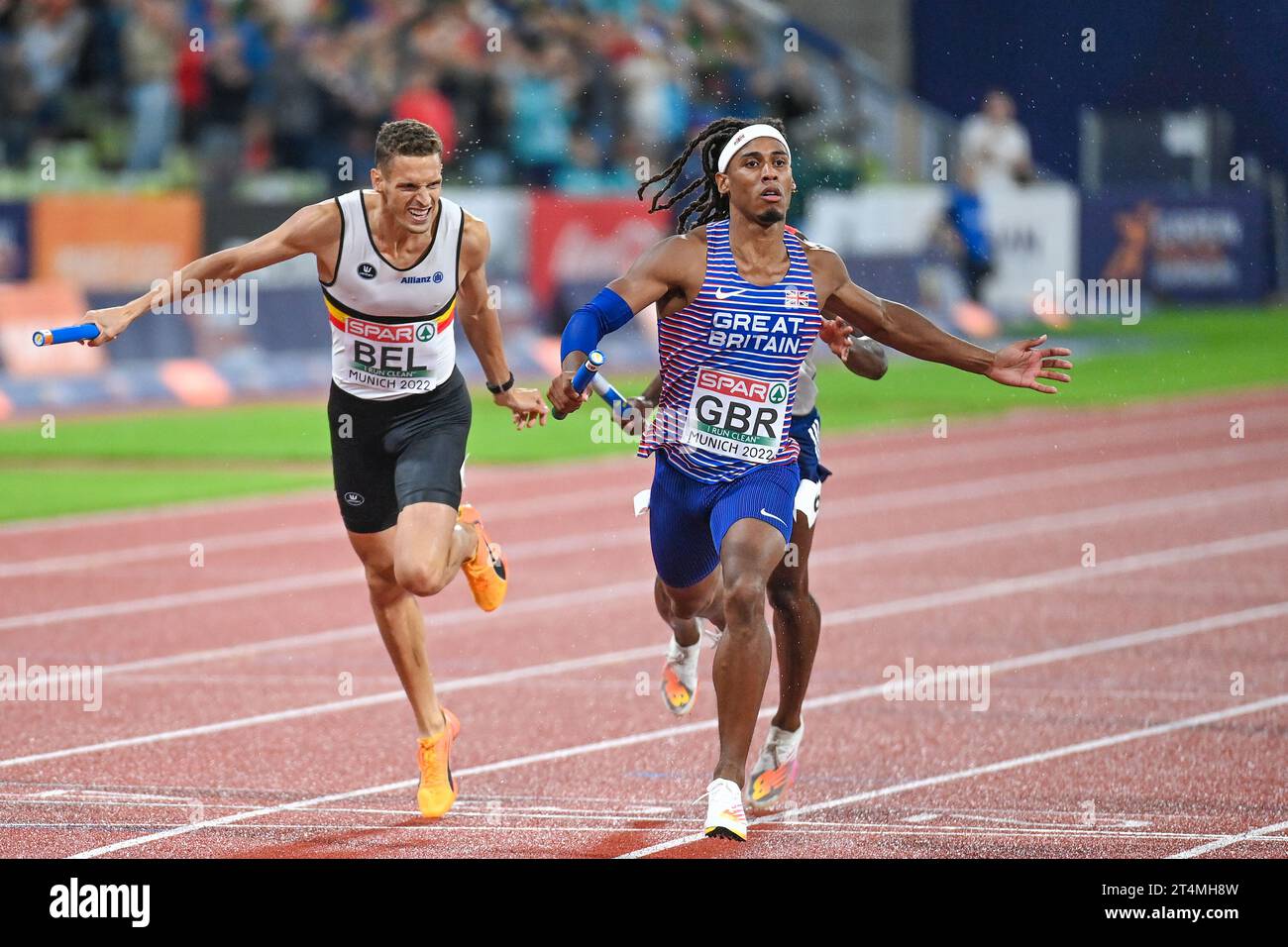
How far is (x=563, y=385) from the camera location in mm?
6605

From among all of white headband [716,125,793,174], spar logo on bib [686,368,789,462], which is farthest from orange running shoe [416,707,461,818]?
white headband [716,125,793,174]

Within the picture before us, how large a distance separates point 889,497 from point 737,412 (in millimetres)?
8911

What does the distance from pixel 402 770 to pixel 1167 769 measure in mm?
2710

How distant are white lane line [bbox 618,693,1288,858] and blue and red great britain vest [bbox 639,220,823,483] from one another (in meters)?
1.14

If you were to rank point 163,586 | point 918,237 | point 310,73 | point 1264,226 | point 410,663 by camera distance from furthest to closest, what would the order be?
point 1264,226
point 918,237
point 310,73
point 163,586
point 410,663

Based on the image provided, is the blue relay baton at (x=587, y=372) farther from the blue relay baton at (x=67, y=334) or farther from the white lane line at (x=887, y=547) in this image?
the white lane line at (x=887, y=547)

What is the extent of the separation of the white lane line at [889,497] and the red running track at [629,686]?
0.06 m

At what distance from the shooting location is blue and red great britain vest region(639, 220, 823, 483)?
22.6 feet

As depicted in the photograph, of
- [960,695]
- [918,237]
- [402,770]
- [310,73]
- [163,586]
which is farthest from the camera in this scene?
[918,237]

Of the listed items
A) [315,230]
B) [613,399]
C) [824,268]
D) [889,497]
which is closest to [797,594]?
[613,399]

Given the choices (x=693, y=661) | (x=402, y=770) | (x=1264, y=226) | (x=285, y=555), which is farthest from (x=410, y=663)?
(x=1264, y=226)

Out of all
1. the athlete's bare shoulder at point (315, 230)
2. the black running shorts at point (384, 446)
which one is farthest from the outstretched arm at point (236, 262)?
the black running shorts at point (384, 446)
